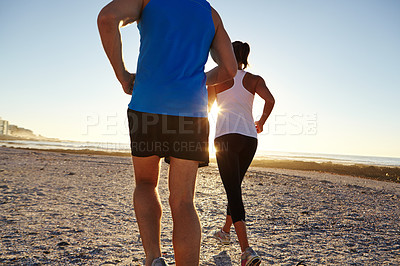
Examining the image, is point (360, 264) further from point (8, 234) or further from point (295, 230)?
point (8, 234)

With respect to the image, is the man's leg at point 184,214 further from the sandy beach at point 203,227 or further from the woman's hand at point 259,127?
the woman's hand at point 259,127

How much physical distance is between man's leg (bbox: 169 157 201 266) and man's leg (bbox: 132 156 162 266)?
11 cm

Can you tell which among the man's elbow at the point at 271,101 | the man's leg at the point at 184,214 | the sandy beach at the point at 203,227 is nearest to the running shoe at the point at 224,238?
the sandy beach at the point at 203,227

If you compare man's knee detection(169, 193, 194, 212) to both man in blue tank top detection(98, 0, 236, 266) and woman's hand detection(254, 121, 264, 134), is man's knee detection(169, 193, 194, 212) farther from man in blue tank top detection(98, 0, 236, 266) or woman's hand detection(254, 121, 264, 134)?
woman's hand detection(254, 121, 264, 134)

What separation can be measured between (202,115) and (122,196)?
14.8ft

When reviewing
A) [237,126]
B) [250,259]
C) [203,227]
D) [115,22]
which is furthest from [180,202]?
[203,227]

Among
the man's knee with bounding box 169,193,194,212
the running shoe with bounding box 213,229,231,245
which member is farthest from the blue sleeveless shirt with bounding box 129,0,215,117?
the running shoe with bounding box 213,229,231,245

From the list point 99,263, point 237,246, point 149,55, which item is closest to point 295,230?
point 237,246

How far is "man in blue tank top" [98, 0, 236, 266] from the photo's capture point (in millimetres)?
1529

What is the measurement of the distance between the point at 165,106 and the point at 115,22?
517 mm

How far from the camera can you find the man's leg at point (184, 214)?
1527mm

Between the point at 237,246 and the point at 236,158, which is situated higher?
the point at 236,158

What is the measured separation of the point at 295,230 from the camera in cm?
377

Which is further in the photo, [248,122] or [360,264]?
[248,122]
